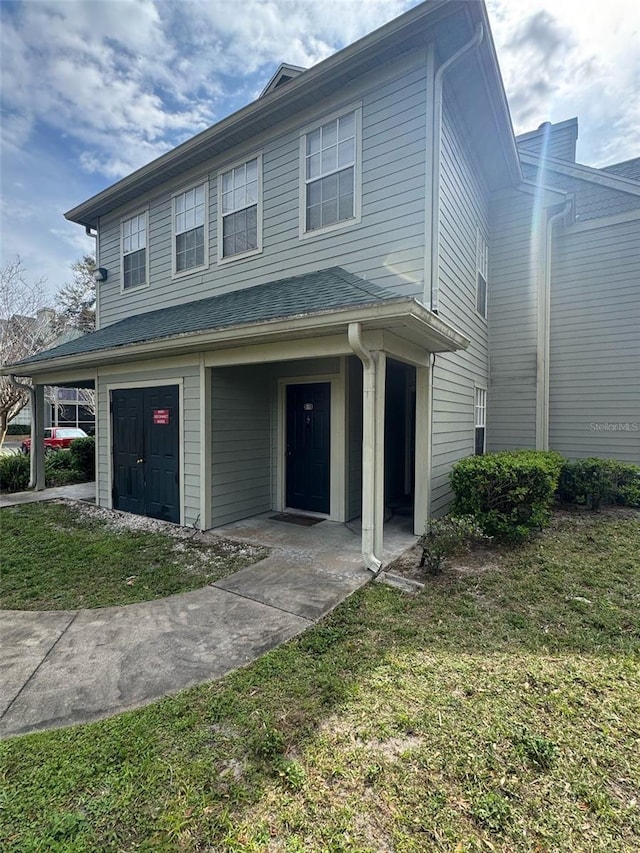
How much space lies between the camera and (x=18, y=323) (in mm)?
13648

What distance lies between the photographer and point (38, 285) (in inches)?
577

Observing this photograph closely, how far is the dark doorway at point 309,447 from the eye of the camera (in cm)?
667

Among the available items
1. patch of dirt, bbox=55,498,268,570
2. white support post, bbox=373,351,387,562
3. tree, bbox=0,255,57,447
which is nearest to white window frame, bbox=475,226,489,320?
white support post, bbox=373,351,387,562

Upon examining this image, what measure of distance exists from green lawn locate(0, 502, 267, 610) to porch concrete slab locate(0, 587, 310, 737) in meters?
0.38

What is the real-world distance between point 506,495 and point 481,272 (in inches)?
194

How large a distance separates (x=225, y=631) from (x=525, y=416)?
297 inches

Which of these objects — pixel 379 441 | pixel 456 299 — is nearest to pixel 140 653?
pixel 379 441

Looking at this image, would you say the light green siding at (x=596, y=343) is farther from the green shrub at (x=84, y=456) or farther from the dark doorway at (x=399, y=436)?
the green shrub at (x=84, y=456)

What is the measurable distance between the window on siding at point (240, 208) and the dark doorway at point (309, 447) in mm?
2617

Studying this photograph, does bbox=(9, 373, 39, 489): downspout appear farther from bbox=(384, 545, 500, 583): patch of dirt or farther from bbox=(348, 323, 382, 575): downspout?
bbox=(384, 545, 500, 583): patch of dirt

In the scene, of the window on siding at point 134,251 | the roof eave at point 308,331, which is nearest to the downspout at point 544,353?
the roof eave at point 308,331

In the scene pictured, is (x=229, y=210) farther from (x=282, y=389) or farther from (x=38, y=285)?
(x=38, y=285)

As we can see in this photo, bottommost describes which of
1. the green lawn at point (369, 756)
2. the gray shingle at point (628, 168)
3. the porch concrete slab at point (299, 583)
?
the porch concrete slab at point (299, 583)

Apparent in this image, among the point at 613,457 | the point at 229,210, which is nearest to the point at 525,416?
the point at 613,457
